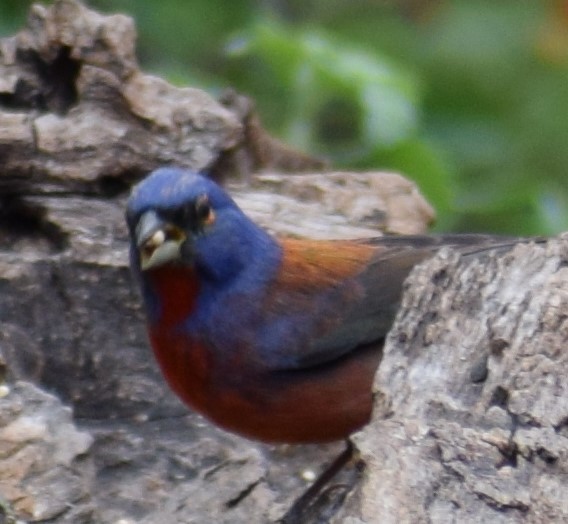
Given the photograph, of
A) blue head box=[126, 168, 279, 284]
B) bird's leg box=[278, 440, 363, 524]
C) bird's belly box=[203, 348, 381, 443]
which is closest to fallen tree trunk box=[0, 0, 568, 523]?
bird's leg box=[278, 440, 363, 524]

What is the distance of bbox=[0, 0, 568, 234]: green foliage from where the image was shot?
6.35 meters

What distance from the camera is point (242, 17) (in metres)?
7.48

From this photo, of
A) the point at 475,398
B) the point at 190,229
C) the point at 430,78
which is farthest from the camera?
the point at 430,78

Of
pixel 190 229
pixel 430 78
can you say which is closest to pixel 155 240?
pixel 190 229

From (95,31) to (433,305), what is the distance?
1.95 m

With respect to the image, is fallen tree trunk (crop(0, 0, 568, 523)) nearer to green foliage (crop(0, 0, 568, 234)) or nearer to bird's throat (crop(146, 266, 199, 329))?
bird's throat (crop(146, 266, 199, 329))

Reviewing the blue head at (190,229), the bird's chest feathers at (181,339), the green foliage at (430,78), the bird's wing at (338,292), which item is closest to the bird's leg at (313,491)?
the bird's wing at (338,292)

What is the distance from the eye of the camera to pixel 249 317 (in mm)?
4871

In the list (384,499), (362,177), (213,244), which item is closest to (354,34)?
(362,177)

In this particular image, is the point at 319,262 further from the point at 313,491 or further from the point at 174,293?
the point at 313,491

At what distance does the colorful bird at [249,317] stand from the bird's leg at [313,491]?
0.12 m

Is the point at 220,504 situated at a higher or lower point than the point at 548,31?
lower

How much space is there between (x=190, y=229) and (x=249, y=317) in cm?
42

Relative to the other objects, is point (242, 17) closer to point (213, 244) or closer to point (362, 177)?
point (362, 177)
